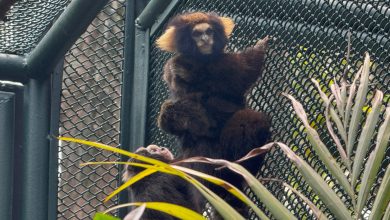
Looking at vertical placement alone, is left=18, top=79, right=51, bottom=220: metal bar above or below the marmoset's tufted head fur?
below

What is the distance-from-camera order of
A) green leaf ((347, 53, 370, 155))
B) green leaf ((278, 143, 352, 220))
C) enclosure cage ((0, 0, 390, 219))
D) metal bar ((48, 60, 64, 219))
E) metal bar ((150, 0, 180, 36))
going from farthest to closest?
metal bar ((150, 0, 180, 36))
metal bar ((48, 60, 64, 219))
enclosure cage ((0, 0, 390, 219))
green leaf ((347, 53, 370, 155))
green leaf ((278, 143, 352, 220))

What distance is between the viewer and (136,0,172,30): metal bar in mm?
4496

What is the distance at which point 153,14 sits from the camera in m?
4.58

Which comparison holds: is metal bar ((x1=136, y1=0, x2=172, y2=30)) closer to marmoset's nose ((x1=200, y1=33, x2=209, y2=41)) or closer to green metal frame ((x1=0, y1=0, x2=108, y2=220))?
marmoset's nose ((x1=200, y1=33, x2=209, y2=41))

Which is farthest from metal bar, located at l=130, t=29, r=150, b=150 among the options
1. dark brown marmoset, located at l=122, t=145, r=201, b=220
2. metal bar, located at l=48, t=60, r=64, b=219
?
metal bar, located at l=48, t=60, r=64, b=219

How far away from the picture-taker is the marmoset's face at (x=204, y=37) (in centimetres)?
417

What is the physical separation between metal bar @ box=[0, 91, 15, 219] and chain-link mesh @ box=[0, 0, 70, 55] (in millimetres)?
273

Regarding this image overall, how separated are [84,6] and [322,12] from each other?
0.97 m

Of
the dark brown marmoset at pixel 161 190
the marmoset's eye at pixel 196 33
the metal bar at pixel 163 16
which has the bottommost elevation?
the dark brown marmoset at pixel 161 190

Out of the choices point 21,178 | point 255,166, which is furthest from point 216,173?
point 21,178

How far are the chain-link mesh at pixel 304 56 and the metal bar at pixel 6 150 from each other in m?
1.12

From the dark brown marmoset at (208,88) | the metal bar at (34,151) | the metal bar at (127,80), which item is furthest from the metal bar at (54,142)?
the metal bar at (127,80)

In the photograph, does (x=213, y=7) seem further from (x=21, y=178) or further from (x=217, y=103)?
(x=21, y=178)

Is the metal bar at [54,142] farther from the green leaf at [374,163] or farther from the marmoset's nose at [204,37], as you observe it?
the green leaf at [374,163]
